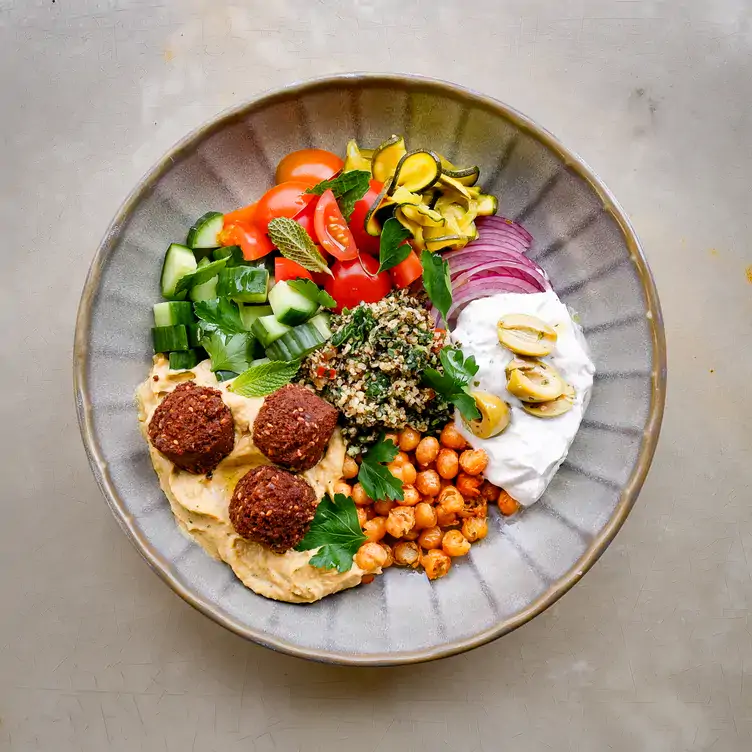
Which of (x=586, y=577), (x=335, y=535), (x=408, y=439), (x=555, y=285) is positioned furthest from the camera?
(x=586, y=577)

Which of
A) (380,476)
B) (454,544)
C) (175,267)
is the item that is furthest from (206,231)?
(454,544)

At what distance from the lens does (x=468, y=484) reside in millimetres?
2967

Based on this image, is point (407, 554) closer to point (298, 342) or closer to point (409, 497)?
point (409, 497)

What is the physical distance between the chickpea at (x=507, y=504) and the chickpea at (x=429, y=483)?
31cm

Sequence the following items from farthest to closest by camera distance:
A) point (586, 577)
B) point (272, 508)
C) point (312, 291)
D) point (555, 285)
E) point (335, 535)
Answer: point (586, 577) → point (555, 285) → point (312, 291) → point (335, 535) → point (272, 508)

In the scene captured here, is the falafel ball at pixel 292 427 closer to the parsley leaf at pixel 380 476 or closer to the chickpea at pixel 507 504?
the parsley leaf at pixel 380 476

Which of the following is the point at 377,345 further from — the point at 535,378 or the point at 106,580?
the point at 106,580

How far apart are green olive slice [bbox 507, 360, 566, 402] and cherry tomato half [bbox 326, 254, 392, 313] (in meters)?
0.70

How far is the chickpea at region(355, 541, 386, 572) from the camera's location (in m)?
2.86

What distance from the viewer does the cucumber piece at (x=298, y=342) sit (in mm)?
2873

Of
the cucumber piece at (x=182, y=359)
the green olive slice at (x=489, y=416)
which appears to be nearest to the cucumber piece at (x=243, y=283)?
the cucumber piece at (x=182, y=359)

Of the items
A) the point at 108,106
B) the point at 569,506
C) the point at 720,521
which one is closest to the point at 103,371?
the point at 108,106

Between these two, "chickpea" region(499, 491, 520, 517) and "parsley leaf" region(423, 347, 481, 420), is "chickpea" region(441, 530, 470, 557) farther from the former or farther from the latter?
"parsley leaf" region(423, 347, 481, 420)

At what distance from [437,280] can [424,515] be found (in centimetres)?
105
